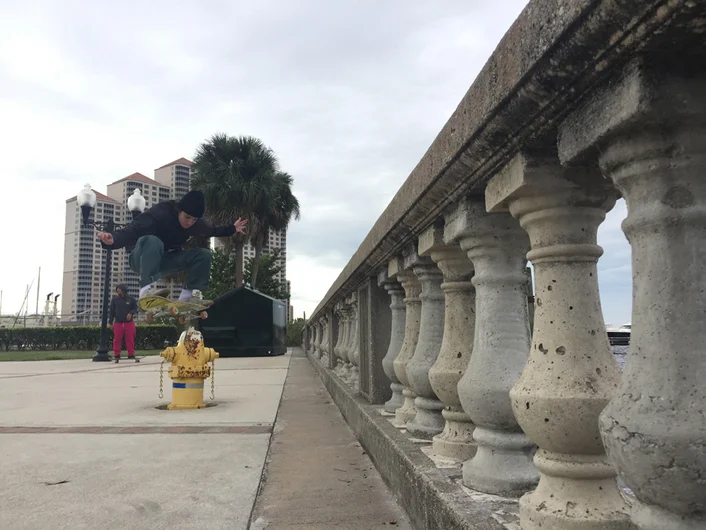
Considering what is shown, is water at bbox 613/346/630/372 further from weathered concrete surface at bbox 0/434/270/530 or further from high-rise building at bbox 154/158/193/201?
high-rise building at bbox 154/158/193/201

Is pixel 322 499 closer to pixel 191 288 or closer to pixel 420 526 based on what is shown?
pixel 420 526

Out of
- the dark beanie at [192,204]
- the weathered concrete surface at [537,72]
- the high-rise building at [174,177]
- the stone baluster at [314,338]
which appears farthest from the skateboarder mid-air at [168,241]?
the high-rise building at [174,177]

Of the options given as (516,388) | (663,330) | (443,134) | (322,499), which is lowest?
(322,499)

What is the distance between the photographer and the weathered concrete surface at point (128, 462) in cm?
228

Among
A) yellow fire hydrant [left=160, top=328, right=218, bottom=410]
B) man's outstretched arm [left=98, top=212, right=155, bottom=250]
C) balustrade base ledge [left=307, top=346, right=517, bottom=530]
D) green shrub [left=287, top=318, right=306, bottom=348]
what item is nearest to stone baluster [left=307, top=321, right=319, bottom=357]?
yellow fire hydrant [left=160, top=328, right=218, bottom=410]

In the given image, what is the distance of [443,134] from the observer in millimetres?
1799

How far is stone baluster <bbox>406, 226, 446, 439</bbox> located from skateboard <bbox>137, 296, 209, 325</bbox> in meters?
3.24

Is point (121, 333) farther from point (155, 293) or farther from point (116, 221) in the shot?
point (155, 293)

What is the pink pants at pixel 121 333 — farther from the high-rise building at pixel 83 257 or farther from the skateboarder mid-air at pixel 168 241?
the skateboarder mid-air at pixel 168 241

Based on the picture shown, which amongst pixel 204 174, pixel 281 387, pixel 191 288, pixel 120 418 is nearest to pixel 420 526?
pixel 120 418

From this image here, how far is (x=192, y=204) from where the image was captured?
4969mm

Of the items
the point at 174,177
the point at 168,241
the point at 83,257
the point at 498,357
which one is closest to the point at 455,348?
the point at 498,357

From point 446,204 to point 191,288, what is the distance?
12.8 ft

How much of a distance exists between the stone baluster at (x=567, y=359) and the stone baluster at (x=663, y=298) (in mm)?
235
